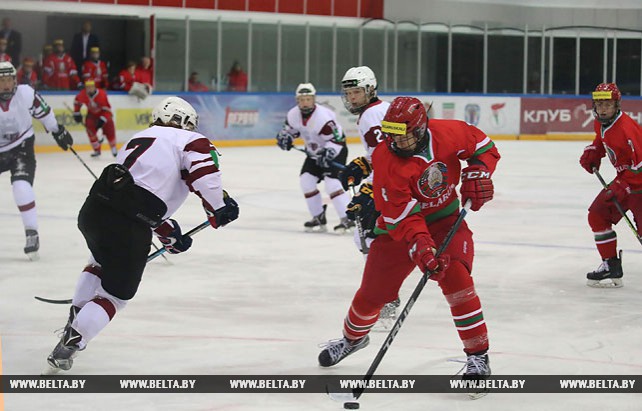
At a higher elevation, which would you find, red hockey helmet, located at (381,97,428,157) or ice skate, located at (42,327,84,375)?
red hockey helmet, located at (381,97,428,157)

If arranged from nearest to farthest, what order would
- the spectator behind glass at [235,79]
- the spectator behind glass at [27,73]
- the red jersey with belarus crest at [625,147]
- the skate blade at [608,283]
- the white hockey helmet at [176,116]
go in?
the white hockey helmet at [176,116] < the red jersey with belarus crest at [625,147] < the skate blade at [608,283] < the spectator behind glass at [27,73] < the spectator behind glass at [235,79]

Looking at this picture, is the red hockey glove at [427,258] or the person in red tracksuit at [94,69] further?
the person in red tracksuit at [94,69]

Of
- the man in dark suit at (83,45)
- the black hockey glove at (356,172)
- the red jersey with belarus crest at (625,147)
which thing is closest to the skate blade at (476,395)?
the black hockey glove at (356,172)

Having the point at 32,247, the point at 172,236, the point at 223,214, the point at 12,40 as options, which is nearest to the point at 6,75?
the point at 32,247

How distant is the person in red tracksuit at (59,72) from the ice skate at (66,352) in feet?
42.1

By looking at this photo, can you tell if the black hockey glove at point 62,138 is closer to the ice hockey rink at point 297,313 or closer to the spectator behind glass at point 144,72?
the ice hockey rink at point 297,313

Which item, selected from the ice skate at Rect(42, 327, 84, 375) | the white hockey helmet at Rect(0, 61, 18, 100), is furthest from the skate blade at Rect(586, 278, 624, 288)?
the white hockey helmet at Rect(0, 61, 18, 100)

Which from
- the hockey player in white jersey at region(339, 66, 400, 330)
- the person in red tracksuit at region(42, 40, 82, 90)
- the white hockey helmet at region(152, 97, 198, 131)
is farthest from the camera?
the person in red tracksuit at region(42, 40, 82, 90)

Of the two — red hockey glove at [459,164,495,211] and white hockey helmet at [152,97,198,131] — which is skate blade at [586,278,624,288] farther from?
white hockey helmet at [152,97,198,131]

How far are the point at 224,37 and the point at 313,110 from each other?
36.3 ft

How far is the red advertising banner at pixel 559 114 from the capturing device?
21.3 m

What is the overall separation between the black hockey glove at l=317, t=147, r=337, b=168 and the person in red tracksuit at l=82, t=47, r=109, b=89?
889cm

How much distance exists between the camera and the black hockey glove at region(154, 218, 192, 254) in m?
4.87

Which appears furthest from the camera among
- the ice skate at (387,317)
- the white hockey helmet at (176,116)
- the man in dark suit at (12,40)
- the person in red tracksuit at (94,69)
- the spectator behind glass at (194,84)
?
the spectator behind glass at (194,84)
